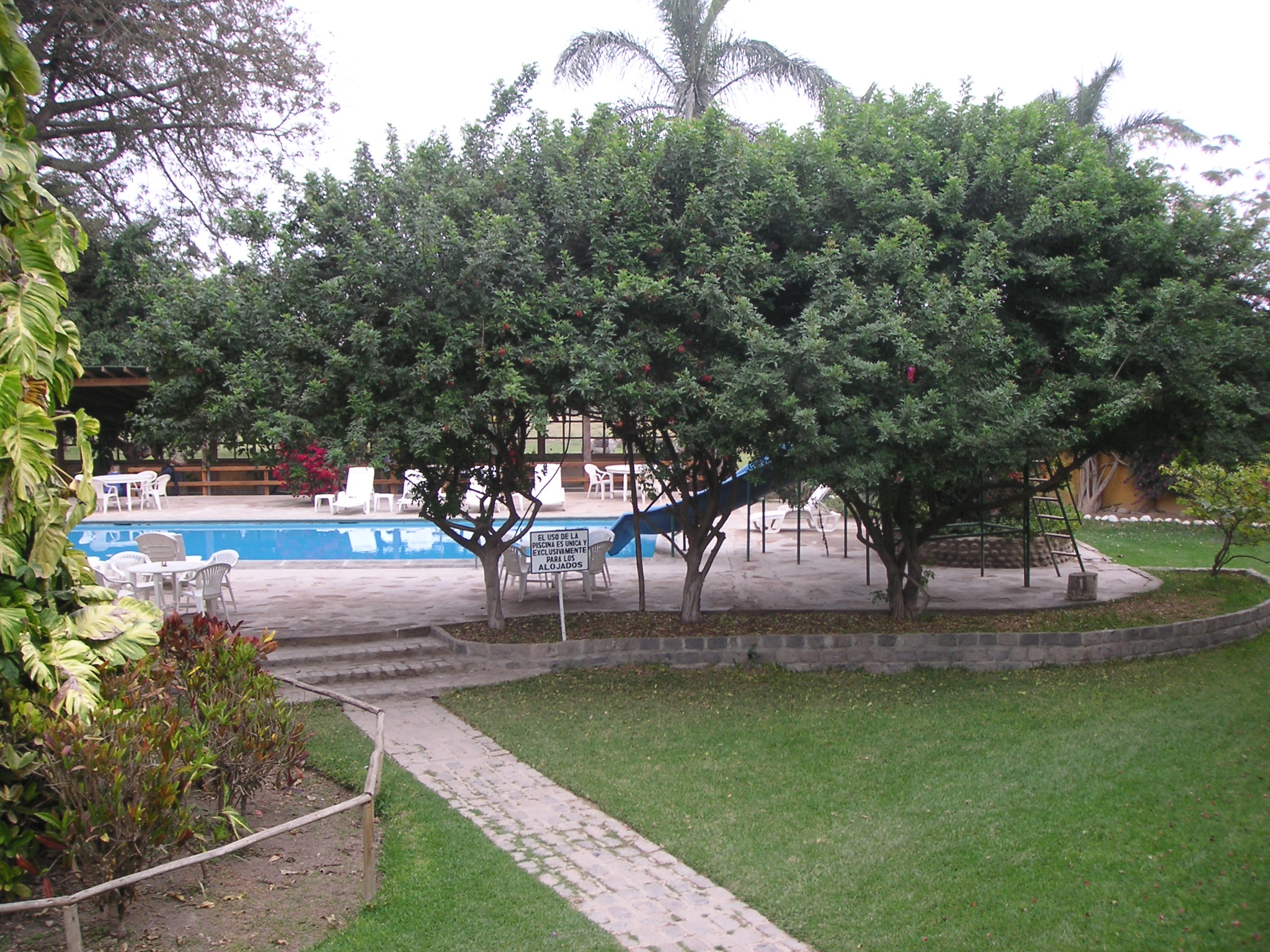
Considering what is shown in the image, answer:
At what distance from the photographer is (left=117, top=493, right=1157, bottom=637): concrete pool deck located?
35.8 feet

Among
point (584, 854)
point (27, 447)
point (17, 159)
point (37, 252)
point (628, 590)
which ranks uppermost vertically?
point (17, 159)

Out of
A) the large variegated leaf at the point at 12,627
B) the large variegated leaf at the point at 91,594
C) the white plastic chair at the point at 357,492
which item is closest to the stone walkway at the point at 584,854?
the large variegated leaf at the point at 91,594

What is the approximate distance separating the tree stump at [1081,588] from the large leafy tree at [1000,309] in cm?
190

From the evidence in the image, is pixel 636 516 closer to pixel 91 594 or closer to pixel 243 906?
pixel 91 594

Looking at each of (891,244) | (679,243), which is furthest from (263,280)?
(891,244)

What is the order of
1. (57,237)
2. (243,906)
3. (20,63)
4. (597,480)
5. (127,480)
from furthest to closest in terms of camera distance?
(597,480) < (127,480) < (57,237) < (20,63) < (243,906)

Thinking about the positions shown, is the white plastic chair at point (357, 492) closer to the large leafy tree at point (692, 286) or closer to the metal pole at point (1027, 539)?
the large leafy tree at point (692, 286)

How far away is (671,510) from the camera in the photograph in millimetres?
10992

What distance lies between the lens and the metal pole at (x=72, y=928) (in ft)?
11.7

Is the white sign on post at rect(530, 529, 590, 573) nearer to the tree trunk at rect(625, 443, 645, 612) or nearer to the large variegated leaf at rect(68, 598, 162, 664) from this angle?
the tree trunk at rect(625, 443, 645, 612)

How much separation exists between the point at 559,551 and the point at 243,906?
5.01 m

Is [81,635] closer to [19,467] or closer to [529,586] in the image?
[19,467]

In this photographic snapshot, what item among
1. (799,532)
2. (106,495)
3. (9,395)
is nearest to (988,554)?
(799,532)

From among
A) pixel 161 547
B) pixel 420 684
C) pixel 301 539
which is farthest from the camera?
pixel 301 539
